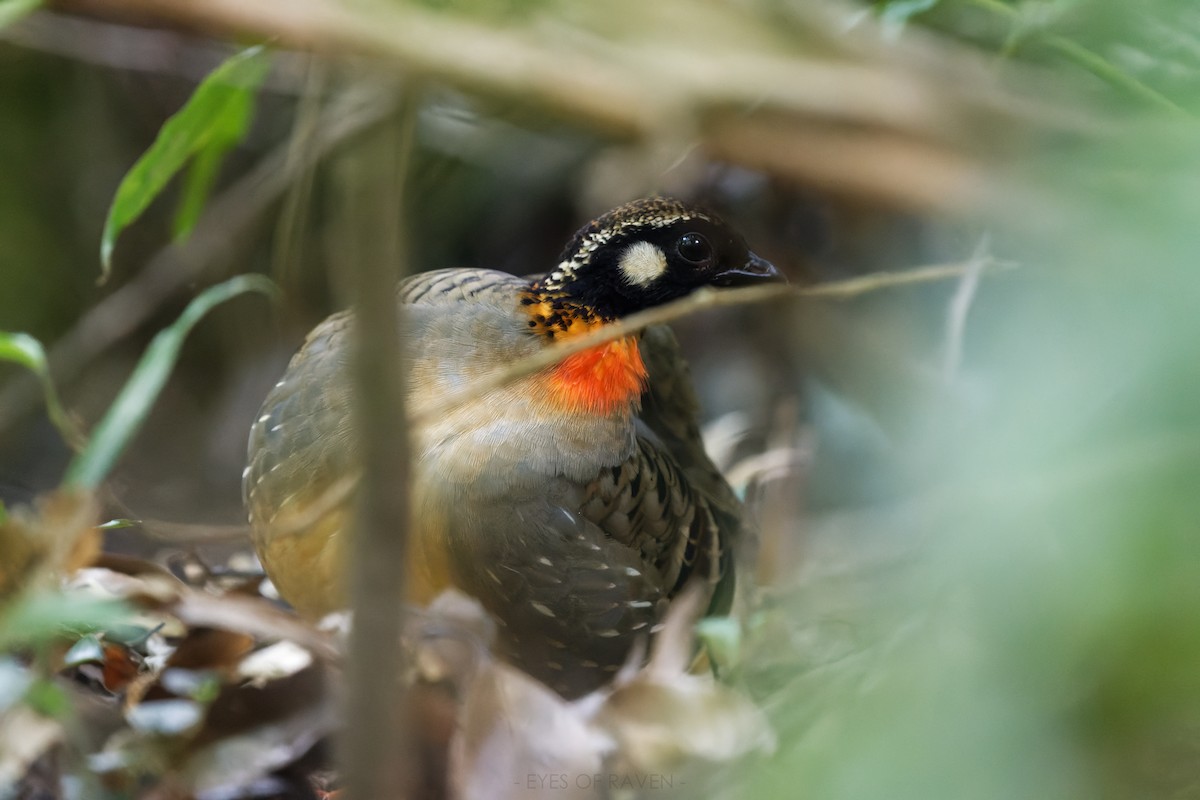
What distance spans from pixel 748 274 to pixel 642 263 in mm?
225

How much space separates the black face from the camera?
2.13m

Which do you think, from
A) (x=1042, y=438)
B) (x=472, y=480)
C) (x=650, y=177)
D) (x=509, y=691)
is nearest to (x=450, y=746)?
(x=509, y=691)

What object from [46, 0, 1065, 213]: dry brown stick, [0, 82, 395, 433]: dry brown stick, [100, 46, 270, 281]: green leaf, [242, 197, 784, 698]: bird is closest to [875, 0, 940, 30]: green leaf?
[46, 0, 1065, 213]: dry brown stick

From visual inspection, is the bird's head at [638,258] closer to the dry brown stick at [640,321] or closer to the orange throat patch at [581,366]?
the orange throat patch at [581,366]

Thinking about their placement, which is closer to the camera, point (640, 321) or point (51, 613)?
point (51, 613)

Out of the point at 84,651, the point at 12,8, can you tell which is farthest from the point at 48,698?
the point at 12,8

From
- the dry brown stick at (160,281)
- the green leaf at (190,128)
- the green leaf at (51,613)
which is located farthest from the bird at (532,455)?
the dry brown stick at (160,281)

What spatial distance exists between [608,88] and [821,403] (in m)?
1.60

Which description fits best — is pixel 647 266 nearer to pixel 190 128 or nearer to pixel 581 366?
pixel 581 366

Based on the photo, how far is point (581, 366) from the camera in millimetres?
2109

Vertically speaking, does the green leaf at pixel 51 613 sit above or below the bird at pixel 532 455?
above

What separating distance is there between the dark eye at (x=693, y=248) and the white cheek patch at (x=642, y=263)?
38 millimetres

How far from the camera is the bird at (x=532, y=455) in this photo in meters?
1.96

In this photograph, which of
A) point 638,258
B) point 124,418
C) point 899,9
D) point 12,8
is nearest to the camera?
point 124,418
